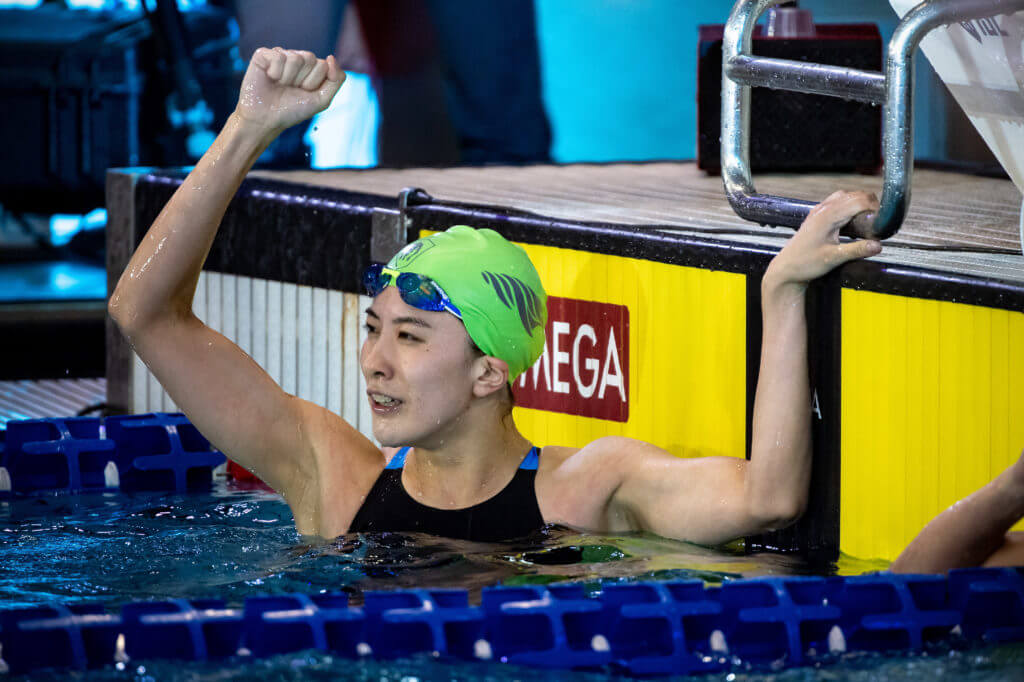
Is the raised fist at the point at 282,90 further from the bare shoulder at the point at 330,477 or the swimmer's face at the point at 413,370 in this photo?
the bare shoulder at the point at 330,477

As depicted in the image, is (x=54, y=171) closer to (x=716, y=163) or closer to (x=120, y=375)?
(x=120, y=375)

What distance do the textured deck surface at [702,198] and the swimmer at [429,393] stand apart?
0.48m

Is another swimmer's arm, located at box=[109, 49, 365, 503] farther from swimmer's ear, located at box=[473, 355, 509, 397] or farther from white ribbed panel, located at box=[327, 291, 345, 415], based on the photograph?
white ribbed panel, located at box=[327, 291, 345, 415]

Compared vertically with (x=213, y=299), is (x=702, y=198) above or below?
above

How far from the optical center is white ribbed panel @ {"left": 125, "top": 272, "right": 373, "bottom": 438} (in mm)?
4109

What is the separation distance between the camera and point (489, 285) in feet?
9.03

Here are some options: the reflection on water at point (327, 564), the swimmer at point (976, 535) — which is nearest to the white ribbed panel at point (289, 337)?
the reflection on water at point (327, 564)

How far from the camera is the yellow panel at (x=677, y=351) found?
2.95 m

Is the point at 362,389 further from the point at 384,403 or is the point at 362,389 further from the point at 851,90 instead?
the point at 851,90

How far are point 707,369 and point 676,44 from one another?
545 centimetres

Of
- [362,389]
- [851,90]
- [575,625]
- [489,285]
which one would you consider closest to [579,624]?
[575,625]

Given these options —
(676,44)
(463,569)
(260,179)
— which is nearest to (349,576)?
(463,569)

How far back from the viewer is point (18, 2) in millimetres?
8547

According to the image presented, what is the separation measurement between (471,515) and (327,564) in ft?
0.85
